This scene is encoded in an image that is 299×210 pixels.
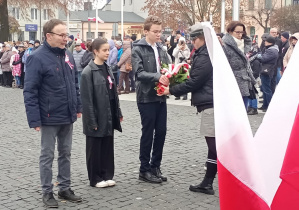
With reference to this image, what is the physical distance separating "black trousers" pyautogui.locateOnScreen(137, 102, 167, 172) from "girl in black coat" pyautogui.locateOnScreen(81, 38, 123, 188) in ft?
1.12

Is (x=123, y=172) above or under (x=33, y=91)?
under

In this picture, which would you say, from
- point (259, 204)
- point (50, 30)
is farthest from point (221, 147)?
point (50, 30)

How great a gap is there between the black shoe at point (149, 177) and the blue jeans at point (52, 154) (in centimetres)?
111

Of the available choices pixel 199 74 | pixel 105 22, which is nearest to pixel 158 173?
pixel 199 74

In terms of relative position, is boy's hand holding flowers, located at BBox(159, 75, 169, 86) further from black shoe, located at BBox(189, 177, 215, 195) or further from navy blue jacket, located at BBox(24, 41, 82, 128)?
black shoe, located at BBox(189, 177, 215, 195)

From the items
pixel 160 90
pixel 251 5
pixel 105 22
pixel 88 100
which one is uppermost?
pixel 251 5

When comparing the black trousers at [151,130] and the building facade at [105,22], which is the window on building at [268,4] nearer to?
the building facade at [105,22]

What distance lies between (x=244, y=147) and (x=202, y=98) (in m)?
3.12

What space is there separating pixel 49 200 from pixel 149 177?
144cm

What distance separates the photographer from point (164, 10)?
4862 cm

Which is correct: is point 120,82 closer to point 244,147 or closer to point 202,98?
point 202,98

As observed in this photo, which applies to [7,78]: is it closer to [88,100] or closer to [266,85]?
[266,85]

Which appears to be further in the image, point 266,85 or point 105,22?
point 105,22

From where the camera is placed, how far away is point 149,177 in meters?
6.64
